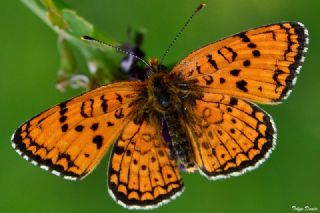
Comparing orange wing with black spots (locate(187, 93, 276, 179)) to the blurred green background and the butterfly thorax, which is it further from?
the blurred green background

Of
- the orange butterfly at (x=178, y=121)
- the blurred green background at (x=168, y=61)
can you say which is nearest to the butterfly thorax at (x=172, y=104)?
the orange butterfly at (x=178, y=121)

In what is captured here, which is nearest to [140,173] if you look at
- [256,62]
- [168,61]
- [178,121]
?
[178,121]

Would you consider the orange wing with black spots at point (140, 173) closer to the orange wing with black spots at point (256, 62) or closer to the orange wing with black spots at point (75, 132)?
the orange wing with black spots at point (75, 132)

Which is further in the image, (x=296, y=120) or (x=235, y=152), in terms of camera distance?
(x=296, y=120)

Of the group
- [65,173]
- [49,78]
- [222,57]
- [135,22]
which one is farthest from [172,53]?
[65,173]

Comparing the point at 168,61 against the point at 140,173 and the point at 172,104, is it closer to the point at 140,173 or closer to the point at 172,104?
the point at 172,104

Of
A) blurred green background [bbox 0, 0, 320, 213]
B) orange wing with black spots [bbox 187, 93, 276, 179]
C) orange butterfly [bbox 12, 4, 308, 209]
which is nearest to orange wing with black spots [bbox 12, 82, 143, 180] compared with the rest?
orange butterfly [bbox 12, 4, 308, 209]

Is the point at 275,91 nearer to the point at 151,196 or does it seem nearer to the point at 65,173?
the point at 151,196
